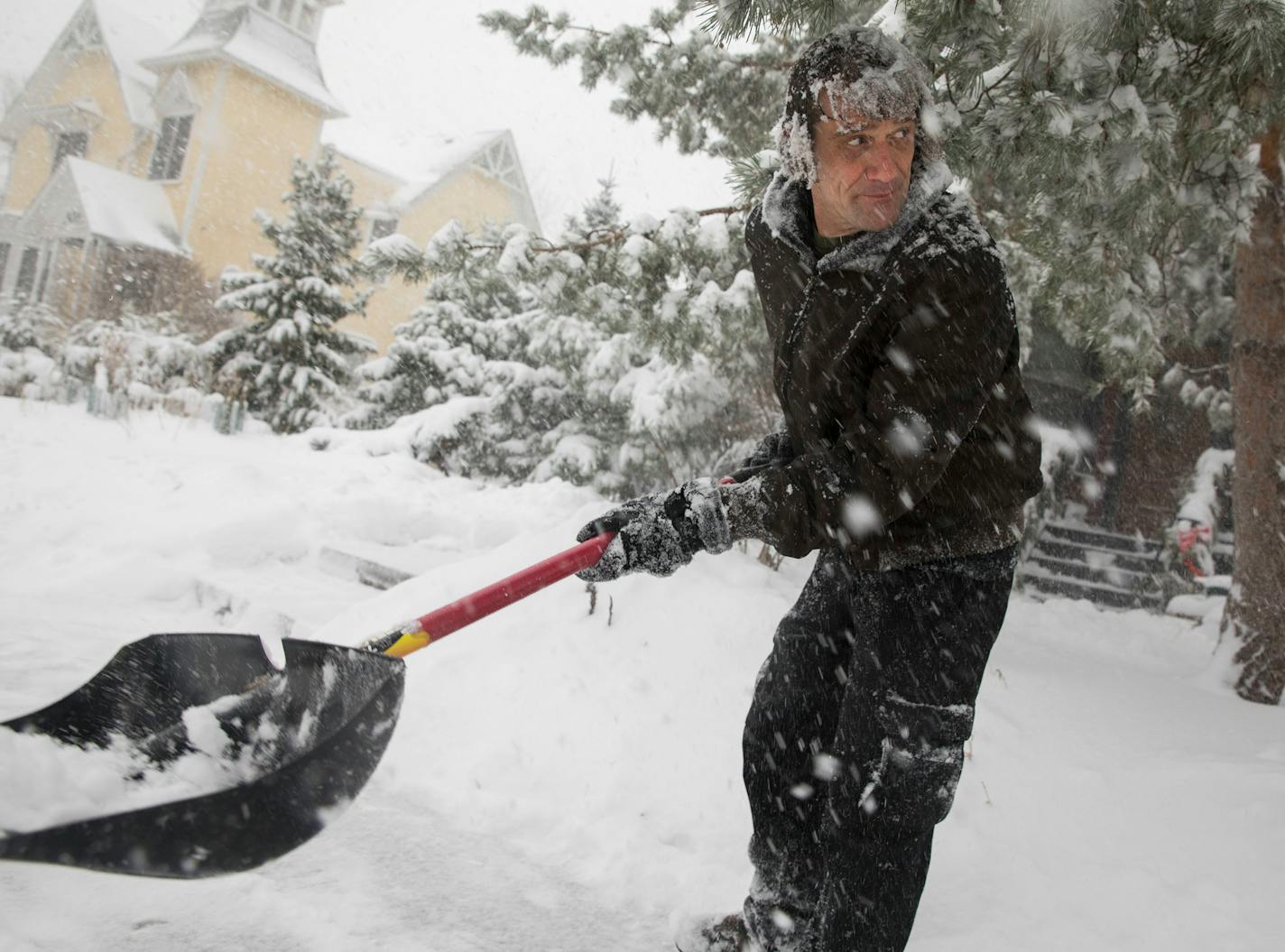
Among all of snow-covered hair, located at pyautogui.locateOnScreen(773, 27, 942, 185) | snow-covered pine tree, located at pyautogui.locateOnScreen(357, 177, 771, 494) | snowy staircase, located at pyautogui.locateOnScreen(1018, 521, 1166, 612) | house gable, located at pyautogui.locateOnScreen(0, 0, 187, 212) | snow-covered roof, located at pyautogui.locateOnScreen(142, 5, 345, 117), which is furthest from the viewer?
house gable, located at pyautogui.locateOnScreen(0, 0, 187, 212)

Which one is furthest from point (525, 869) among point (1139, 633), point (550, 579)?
point (1139, 633)

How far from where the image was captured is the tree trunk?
4.46 meters

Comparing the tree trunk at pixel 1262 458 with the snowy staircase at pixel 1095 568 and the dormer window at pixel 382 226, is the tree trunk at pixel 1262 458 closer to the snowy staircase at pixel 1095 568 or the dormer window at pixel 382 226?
the snowy staircase at pixel 1095 568

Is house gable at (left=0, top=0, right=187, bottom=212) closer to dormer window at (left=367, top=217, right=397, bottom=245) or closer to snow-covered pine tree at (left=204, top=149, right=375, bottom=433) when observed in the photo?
dormer window at (left=367, top=217, right=397, bottom=245)

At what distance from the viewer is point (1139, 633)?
25.0ft

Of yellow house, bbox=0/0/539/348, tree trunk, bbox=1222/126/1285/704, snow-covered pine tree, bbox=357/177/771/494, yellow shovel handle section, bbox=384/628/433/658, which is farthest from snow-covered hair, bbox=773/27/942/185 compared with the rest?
yellow house, bbox=0/0/539/348

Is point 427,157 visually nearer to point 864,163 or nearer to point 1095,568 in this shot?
point 1095,568

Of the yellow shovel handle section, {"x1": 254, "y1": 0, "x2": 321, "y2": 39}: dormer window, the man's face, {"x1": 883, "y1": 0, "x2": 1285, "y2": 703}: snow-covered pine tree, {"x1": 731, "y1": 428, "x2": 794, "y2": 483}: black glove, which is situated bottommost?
the yellow shovel handle section

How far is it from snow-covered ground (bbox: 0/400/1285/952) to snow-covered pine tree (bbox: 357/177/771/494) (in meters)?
1.29

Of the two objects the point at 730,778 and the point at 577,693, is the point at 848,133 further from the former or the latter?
the point at 577,693

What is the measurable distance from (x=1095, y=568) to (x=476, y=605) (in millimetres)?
10298

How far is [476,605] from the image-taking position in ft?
6.08

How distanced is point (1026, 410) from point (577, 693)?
2200mm

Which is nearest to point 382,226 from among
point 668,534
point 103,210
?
point 103,210
